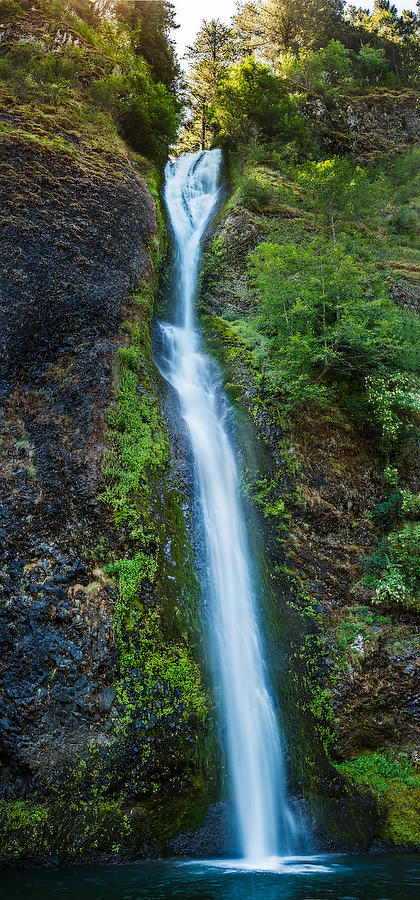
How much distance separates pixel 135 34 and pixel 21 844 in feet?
72.1

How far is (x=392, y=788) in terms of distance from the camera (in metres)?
6.78

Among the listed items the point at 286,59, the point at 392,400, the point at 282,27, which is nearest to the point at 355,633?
the point at 392,400

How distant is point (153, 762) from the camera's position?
18.4 feet

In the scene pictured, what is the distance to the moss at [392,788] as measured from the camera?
6.40 m

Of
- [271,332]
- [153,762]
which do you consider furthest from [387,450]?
[153,762]

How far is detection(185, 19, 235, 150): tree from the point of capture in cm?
2648

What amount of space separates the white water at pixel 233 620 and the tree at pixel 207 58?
814 inches

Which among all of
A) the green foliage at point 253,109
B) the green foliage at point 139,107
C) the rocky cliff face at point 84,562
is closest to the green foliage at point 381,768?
the rocky cliff face at point 84,562

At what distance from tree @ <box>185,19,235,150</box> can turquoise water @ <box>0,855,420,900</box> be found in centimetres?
3012

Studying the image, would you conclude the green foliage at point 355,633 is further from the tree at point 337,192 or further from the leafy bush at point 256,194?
the leafy bush at point 256,194

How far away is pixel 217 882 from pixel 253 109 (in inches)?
858

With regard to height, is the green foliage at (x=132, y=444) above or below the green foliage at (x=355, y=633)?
above

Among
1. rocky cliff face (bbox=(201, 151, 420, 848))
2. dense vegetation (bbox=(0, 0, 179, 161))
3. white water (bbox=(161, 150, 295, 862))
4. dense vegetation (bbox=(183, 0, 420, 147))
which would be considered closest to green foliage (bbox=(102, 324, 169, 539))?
white water (bbox=(161, 150, 295, 862))

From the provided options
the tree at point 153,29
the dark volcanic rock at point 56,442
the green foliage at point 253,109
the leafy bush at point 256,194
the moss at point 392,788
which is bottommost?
the moss at point 392,788
